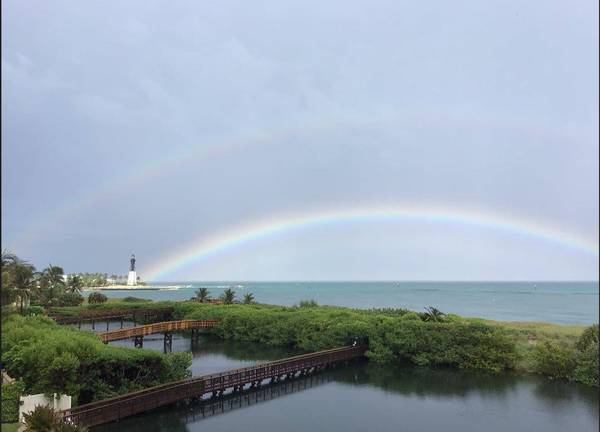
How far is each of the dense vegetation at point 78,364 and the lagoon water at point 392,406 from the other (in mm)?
2643

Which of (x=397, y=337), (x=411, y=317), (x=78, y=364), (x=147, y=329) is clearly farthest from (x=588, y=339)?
(x=147, y=329)

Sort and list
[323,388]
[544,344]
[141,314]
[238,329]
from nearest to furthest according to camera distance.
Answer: [323,388] → [544,344] → [238,329] → [141,314]

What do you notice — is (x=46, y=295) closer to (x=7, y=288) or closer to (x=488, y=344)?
(x=488, y=344)

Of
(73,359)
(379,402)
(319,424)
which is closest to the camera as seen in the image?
(73,359)

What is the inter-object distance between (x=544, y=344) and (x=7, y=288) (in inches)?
1640

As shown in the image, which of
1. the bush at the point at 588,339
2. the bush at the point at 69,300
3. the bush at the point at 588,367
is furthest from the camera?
the bush at the point at 69,300

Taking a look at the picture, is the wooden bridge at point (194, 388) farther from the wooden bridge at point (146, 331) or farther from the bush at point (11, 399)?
the wooden bridge at point (146, 331)

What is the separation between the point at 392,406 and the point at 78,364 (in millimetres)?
19243

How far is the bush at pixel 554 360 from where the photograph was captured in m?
37.8

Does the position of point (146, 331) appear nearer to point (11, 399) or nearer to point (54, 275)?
point (11, 399)

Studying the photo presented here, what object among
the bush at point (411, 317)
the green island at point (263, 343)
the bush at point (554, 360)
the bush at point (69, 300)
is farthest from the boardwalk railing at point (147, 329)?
the bush at point (69, 300)

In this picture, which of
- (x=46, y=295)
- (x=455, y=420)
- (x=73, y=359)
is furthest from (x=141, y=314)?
(x=455, y=420)

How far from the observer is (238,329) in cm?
5775

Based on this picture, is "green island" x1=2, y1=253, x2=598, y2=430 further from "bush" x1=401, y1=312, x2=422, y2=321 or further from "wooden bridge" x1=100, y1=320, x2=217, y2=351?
"wooden bridge" x1=100, y1=320, x2=217, y2=351
